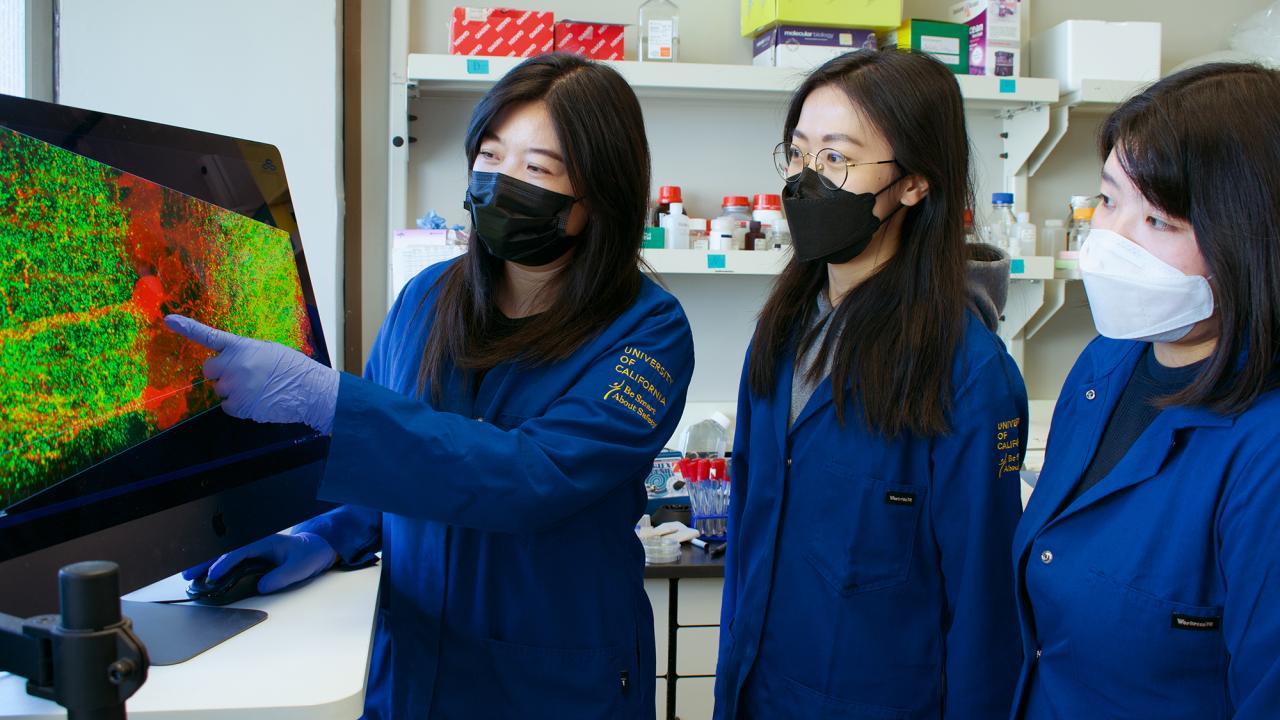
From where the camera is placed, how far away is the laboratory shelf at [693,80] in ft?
8.43

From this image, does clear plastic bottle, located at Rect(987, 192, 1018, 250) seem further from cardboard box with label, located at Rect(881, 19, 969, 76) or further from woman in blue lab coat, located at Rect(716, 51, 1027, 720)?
woman in blue lab coat, located at Rect(716, 51, 1027, 720)

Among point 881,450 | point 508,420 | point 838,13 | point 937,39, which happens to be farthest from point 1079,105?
point 508,420

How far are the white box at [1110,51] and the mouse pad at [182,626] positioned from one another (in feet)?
9.21

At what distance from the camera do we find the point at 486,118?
1323 mm

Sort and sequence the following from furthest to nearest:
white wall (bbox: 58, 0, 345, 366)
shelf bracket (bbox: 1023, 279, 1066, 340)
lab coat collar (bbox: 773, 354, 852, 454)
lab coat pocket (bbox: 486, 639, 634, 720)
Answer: shelf bracket (bbox: 1023, 279, 1066, 340), white wall (bbox: 58, 0, 345, 366), lab coat collar (bbox: 773, 354, 852, 454), lab coat pocket (bbox: 486, 639, 634, 720)

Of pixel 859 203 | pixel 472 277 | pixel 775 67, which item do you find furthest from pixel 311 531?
pixel 775 67

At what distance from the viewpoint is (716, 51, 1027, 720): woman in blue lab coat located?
1388 millimetres

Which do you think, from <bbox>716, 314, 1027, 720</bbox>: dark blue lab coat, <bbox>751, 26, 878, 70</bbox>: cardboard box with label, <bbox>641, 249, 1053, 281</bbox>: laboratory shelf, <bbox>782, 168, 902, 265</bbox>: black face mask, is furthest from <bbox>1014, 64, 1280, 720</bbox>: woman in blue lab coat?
<bbox>751, 26, 878, 70</bbox>: cardboard box with label

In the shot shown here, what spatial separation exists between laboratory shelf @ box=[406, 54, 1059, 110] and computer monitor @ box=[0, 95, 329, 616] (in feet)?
5.08

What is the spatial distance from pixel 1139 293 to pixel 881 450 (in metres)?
0.44

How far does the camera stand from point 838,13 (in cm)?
270

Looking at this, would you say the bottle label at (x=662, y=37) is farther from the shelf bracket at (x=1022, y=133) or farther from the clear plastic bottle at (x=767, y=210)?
the shelf bracket at (x=1022, y=133)

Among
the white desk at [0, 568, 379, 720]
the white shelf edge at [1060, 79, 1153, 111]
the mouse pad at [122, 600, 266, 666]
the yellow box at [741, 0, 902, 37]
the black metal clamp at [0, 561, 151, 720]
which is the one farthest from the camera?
the white shelf edge at [1060, 79, 1153, 111]

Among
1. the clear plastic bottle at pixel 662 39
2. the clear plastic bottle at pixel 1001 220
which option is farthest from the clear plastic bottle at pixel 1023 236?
the clear plastic bottle at pixel 662 39
